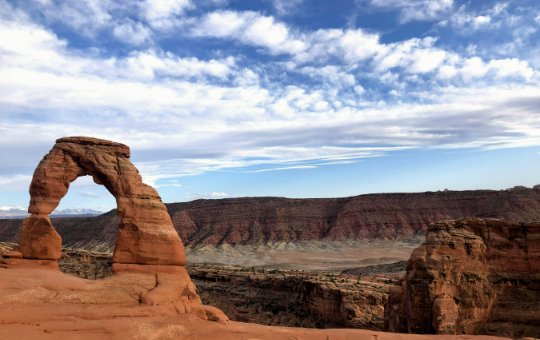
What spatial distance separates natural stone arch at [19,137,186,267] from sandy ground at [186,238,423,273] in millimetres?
49772

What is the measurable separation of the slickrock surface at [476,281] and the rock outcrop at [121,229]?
8.22 meters

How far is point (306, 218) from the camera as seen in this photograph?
313 ft

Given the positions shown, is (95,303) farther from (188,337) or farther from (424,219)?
(424,219)

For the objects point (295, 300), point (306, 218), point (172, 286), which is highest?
point (172, 286)

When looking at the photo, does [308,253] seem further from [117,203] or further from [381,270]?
[117,203]

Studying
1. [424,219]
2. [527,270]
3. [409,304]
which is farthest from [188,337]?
[424,219]

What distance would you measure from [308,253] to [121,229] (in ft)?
225

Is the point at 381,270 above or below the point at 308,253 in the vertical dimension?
above

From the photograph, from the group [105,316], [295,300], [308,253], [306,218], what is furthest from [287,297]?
[306,218]

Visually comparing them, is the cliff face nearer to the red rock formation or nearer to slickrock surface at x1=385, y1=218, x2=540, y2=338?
slickrock surface at x1=385, y1=218, x2=540, y2=338

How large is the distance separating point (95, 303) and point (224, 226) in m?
81.9

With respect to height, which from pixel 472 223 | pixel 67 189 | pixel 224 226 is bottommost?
pixel 224 226

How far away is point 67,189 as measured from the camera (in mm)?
14469

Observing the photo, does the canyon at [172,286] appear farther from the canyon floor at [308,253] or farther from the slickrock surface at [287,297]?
the canyon floor at [308,253]
